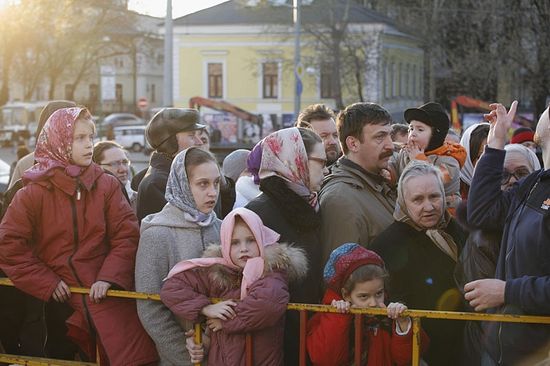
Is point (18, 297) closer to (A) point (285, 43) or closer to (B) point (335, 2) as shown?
(B) point (335, 2)

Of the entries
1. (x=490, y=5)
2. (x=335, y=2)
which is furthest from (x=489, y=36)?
(x=335, y=2)

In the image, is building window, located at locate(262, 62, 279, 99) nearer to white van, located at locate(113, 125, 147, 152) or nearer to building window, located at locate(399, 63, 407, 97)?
building window, located at locate(399, 63, 407, 97)

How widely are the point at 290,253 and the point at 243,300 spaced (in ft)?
1.11

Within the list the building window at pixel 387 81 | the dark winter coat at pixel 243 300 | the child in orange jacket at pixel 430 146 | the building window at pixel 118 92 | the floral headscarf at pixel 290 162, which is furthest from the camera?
the building window at pixel 118 92

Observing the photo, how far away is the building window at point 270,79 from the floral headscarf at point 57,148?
5332cm

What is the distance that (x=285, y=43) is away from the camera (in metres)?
56.9

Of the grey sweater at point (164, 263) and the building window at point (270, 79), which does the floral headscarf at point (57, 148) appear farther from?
the building window at point (270, 79)

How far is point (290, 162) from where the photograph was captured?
480cm

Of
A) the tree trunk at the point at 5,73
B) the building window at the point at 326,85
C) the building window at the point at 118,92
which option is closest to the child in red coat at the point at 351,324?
the tree trunk at the point at 5,73

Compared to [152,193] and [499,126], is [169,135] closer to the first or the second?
[152,193]

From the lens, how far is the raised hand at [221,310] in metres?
4.32

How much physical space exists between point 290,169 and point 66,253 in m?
1.33

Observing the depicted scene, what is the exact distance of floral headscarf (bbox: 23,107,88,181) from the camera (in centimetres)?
491

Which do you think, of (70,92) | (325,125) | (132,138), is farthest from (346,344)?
(70,92)
